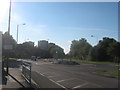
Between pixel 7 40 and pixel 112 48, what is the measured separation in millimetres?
58639

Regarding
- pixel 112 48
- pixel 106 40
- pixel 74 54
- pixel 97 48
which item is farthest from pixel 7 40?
pixel 74 54

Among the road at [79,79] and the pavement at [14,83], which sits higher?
the pavement at [14,83]

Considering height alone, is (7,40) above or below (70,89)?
above

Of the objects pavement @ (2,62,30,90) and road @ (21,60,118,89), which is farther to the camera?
road @ (21,60,118,89)

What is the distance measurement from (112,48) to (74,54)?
54.3 meters

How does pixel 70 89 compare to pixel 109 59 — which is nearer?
pixel 70 89

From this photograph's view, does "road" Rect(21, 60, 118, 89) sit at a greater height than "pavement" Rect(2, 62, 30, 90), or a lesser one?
lesser

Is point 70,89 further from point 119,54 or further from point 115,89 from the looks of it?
point 119,54

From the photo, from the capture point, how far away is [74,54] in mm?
137875

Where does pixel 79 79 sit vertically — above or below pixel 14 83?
below

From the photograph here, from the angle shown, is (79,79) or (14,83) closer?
(14,83)

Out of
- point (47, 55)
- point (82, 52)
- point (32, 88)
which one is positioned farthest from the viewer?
point (47, 55)

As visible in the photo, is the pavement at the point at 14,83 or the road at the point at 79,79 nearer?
the pavement at the point at 14,83

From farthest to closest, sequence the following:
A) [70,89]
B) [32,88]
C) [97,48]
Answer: [97,48] → [70,89] → [32,88]
